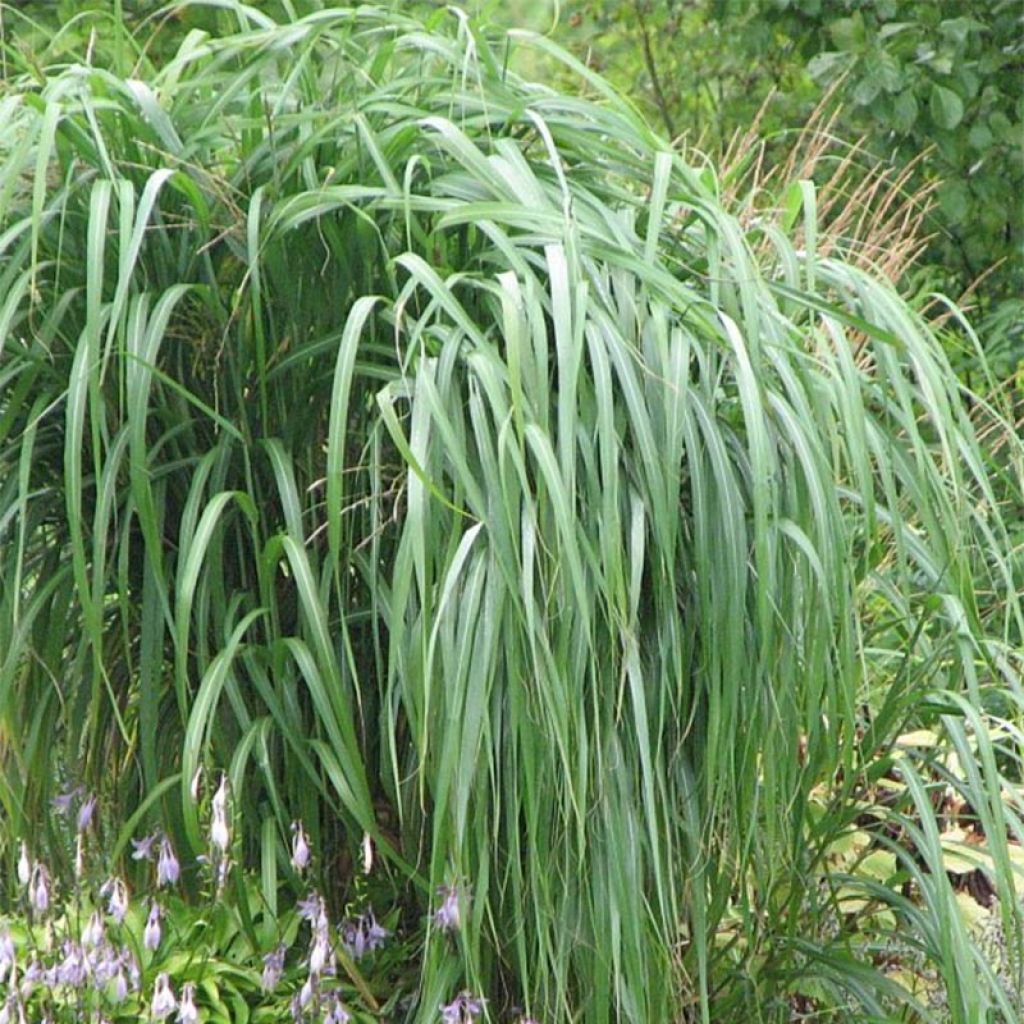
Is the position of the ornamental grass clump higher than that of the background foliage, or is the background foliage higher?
the ornamental grass clump

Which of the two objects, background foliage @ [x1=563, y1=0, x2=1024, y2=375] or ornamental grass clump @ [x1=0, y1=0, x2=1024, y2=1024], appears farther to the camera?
background foliage @ [x1=563, y1=0, x2=1024, y2=375]

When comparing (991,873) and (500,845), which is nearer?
(500,845)

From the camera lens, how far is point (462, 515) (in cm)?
186

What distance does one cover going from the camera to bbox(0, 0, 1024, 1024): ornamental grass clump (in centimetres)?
182

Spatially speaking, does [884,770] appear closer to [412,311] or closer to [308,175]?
[412,311]

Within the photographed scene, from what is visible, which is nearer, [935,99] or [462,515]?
[462,515]

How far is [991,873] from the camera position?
2.19 m

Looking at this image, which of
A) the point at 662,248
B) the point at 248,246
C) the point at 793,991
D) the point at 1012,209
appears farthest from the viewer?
the point at 1012,209

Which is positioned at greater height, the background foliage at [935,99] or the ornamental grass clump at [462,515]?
the ornamental grass clump at [462,515]

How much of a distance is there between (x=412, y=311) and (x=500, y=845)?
60 centimetres

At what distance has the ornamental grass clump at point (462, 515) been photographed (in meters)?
1.82

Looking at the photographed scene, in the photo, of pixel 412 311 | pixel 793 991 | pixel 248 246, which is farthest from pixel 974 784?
pixel 248 246

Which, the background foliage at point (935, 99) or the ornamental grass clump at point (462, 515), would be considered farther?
the background foliage at point (935, 99)

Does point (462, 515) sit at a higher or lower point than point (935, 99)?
higher
